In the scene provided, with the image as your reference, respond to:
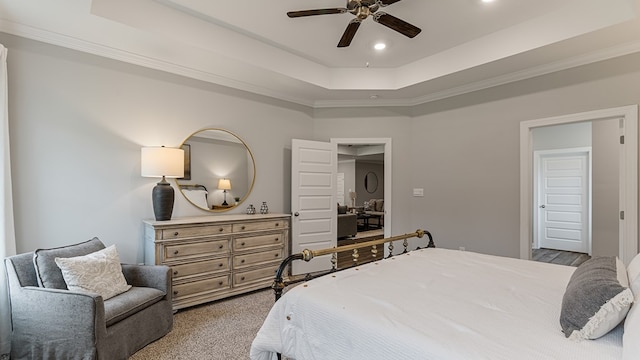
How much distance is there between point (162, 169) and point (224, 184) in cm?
94

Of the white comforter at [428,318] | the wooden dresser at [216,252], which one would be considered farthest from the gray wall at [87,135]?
the white comforter at [428,318]

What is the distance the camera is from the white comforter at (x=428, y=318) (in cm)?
113

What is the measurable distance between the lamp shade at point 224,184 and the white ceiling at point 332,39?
1221 millimetres

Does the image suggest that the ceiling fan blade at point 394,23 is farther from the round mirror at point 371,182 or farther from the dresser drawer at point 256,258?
the round mirror at point 371,182

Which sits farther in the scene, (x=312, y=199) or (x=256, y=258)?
(x=312, y=199)

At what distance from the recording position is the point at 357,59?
3.93 metres

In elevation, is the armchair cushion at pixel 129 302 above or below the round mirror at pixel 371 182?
below

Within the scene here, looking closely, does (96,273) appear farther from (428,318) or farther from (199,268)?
(428,318)

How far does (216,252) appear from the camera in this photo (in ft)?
Result: 10.8

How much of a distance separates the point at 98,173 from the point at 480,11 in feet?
12.8

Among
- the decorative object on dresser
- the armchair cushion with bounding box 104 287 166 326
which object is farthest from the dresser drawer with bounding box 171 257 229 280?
the decorative object on dresser

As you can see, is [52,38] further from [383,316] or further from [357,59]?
[383,316]

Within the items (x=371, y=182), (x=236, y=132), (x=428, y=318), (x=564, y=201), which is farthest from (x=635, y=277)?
(x=371, y=182)

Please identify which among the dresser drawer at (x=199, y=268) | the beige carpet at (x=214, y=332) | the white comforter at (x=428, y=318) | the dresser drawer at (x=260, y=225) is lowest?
the beige carpet at (x=214, y=332)
